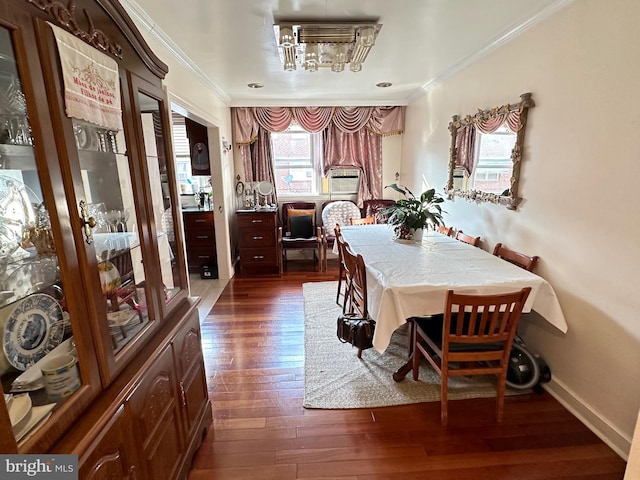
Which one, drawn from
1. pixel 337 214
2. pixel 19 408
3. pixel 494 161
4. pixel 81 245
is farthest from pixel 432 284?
pixel 337 214

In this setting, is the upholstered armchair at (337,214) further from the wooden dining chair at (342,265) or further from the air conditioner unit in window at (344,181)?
the wooden dining chair at (342,265)

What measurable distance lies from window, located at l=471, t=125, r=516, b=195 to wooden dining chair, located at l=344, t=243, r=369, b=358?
1.35 meters

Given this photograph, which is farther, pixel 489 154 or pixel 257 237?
pixel 257 237

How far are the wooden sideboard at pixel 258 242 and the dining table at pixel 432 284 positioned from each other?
2226mm

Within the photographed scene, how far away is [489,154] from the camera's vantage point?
2736 millimetres

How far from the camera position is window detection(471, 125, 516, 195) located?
247 cm

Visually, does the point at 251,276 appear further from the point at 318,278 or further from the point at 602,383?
the point at 602,383

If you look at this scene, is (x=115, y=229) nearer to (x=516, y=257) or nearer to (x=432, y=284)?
(x=432, y=284)

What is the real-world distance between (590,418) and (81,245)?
8.57 ft

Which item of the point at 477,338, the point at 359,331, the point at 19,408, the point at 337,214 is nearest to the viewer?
the point at 19,408

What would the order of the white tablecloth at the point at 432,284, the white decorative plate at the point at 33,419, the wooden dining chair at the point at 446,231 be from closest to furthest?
the white decorative plate at the point at 33,419 < the white tablecloth at the point at 432,284 < the wooden dining chair at the point at 446,231

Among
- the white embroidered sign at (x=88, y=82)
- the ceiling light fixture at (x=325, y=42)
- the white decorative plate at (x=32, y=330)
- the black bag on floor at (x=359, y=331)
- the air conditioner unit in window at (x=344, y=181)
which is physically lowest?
the black bag on floor at (x=359, y=331)

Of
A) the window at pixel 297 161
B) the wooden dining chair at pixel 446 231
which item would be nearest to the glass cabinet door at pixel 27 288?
the wooden dining chair at pixel 446 231

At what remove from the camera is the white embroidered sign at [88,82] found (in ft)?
2.82
